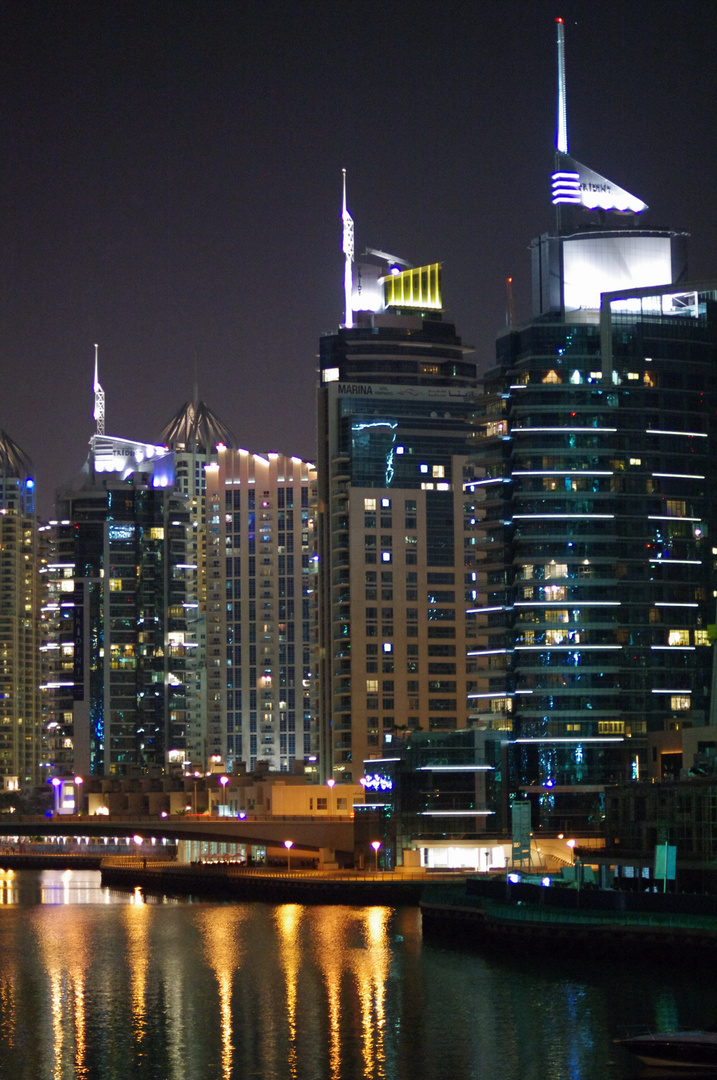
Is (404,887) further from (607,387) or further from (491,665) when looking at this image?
(607,387)

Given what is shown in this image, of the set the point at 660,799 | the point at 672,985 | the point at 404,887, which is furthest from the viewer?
the point at 404,887

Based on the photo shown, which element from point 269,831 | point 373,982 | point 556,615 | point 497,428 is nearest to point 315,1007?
point 373,982

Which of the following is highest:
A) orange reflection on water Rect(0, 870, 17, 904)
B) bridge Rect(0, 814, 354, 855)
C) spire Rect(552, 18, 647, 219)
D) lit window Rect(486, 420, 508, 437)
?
spire Rect(552, 18, 647, 219)

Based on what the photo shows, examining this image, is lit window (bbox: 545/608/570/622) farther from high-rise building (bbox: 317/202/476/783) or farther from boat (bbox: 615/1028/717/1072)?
boat (bbox: 615/1028/717/1072)

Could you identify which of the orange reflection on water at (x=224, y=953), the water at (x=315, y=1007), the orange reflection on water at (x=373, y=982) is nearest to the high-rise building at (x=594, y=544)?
the orange reflection on water at (x=373, y=982)

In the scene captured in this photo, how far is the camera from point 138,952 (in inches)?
4284

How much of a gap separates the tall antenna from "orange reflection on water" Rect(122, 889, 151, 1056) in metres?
76.0

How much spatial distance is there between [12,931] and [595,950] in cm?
4603

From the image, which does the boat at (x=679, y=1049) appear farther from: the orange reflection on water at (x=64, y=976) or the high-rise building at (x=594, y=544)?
the high-rise building at (x=594, y=544)

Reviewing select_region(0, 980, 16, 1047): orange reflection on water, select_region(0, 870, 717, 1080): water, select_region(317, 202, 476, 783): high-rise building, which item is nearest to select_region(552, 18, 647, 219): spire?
select_region(317, 202, 476, 783): high-rise building

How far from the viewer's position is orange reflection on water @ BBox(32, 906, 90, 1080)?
75.2 meters

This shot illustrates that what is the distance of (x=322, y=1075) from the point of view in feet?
225

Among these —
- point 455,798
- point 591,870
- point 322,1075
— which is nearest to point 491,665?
point 455,798

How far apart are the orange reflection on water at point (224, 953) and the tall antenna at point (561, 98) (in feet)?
242
